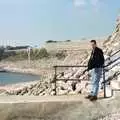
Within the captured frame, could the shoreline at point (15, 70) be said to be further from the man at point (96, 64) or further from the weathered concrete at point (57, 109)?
the weathered concrete at point (57, 109)

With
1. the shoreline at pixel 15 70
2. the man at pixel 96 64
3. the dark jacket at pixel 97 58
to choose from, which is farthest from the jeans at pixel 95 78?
the shoreline at pixel 15 70

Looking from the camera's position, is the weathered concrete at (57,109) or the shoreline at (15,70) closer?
the weathered concrete at (57,109)

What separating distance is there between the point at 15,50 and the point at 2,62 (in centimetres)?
666

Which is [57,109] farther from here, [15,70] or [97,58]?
[15,70]

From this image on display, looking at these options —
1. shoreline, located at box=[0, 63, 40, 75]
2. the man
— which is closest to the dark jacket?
the man

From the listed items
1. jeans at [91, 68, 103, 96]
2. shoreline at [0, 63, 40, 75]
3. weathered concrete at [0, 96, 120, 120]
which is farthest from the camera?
shoreline at [0, 63, 40, 75]

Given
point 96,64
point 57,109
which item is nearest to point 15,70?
point 96,64

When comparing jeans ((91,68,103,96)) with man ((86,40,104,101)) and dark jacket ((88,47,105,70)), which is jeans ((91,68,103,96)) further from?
dark jacket ((88,47,105,70))

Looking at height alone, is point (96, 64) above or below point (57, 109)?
above

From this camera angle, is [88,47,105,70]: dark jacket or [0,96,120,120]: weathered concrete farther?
[88,47,105,70]: dark jacket

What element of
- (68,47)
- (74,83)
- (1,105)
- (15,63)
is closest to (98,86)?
(1,105)

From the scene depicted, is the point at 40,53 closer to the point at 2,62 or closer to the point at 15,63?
the point at 15,63

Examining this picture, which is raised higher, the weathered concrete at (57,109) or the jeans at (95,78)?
the jeans at (95,78)

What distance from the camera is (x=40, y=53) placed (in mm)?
160250
